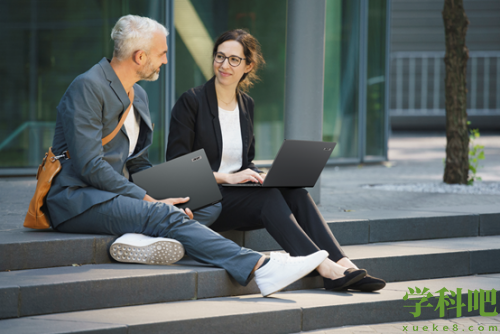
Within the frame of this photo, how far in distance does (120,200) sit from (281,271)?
94 cm

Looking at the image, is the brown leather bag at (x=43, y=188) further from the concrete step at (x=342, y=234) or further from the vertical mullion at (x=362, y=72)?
the vertical mullion at (x=362, y=72)

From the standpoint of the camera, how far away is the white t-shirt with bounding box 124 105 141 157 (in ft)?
12.3

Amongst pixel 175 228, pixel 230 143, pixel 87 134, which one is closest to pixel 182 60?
pixel 230 143

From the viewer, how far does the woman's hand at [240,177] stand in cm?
383

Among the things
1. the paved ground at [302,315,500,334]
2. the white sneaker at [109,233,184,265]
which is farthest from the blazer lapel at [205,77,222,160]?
the paved ground at [302,315,500,334]

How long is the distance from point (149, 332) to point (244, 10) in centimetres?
670

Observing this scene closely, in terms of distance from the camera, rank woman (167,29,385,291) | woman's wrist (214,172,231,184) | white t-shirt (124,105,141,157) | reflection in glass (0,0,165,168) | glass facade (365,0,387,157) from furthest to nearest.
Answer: glass facade (365,0,387,157), reflection in glass (0,0,165,168), woman's wrist (214,172,231,184), white t-shirt (124,105,141,157), woman (167,29,385,291)

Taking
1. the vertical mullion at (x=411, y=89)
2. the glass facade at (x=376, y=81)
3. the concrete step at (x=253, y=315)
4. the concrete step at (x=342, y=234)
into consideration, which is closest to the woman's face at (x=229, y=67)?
the concrete step at (x=342, y=234)

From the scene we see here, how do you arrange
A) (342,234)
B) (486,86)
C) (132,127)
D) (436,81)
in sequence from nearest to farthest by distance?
1. (132,127)
2. (342,234)
3. (486,86)
4. (436,81)

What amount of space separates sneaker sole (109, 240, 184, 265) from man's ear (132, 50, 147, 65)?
101cm

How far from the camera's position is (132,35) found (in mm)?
3555

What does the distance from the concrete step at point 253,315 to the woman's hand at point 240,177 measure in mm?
692

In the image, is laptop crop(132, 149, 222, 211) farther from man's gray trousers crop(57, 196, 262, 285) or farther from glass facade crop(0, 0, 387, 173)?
glass facade crop(0, 0, 387, 173)

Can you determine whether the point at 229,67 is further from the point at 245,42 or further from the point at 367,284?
the point at 367,284
